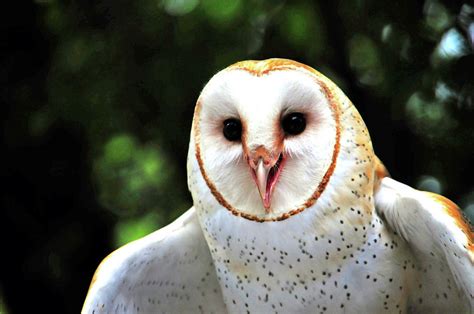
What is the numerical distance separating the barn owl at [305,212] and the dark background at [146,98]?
0.87m

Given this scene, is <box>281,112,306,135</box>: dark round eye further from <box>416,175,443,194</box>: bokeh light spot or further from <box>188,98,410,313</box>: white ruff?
<box>416,175,443,194</box>: bokeh light spot

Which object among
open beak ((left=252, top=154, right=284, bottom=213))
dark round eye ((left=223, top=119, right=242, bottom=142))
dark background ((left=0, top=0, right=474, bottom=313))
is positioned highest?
dark round eye ((left=223, top=119, right=242, bottom=142))

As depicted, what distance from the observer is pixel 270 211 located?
171 cm

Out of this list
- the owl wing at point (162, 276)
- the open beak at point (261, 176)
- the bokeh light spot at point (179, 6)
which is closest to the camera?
the open beak at point (261, 176)

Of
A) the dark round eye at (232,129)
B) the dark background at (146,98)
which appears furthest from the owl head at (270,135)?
the dark background at (146,98)

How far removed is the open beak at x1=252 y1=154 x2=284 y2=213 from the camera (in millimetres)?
1608

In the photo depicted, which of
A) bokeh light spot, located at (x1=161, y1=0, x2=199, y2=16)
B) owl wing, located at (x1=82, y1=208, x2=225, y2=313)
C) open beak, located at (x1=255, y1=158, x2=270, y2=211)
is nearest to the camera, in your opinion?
open beak, located at (x1=255, y1=158, x2=270, y2=211)

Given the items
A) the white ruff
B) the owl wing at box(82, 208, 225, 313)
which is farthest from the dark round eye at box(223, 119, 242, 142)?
the owl wing at box(82, 208, 225, 313)

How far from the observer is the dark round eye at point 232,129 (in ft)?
5.51

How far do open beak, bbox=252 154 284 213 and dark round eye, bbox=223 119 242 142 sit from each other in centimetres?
9

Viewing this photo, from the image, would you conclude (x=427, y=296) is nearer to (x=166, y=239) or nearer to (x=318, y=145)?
(x=318, y=145)

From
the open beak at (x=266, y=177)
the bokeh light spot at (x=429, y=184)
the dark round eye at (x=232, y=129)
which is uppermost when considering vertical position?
the dark round eye at (x=232, y=129)

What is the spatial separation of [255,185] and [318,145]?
15 centimetres

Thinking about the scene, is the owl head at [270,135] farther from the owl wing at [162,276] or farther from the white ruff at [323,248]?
the owl wing at [162,276]
